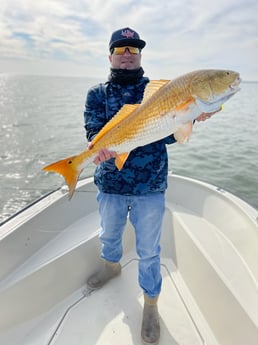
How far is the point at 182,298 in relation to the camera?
134 inches

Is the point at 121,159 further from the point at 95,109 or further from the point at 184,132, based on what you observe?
the point at 95,109

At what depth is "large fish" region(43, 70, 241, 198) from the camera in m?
1.94

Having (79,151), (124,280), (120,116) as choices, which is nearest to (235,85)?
(120,116)

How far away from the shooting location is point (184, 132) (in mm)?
2086

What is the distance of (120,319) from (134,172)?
1.60 meters

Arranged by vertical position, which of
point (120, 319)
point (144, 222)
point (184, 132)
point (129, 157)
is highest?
point (184, 132)

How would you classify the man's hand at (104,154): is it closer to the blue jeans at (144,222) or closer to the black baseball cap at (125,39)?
the blue jeans at (144,222)

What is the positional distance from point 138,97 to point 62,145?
39.5 feet

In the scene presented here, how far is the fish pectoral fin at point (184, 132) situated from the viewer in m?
2.06

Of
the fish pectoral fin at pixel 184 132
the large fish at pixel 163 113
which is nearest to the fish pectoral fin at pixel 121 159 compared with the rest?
the large fish at pixel 163 113

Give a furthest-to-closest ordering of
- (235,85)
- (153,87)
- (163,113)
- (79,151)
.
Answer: (79,151)
(153,87)
(163,113)
(235,85)

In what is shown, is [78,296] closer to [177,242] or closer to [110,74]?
[177,242]

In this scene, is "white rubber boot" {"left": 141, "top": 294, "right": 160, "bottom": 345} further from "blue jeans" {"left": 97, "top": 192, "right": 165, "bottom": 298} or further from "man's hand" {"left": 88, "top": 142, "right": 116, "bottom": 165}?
"man's hand" {"left": 88, "top": 142, "right": 116, "bottom": 165}

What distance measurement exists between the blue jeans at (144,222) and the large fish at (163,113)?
522mm
